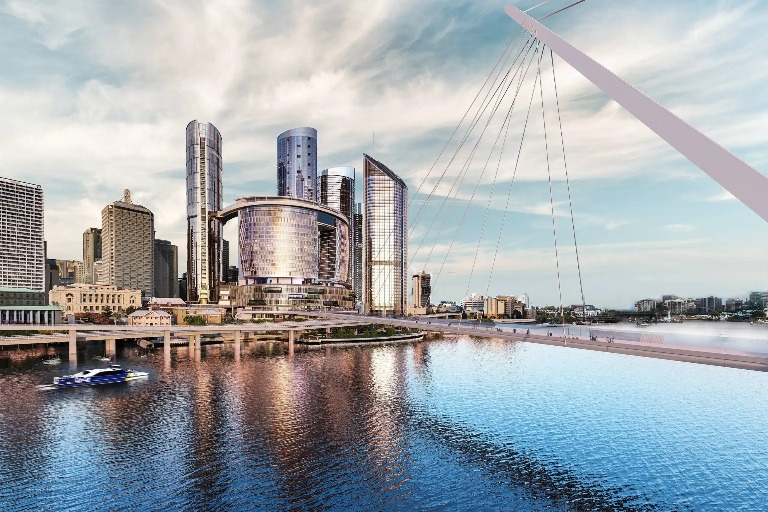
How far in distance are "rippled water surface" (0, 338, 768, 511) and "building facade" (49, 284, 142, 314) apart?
11153cm

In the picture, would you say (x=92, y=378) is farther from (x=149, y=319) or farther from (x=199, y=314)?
(x=199, y=314)

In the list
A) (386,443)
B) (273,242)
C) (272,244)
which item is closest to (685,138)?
(386,443)

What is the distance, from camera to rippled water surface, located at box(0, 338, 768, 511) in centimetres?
2638

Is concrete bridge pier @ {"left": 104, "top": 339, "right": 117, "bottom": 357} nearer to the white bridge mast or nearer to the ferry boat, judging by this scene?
the ferry boat

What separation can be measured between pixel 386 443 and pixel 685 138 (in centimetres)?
2681

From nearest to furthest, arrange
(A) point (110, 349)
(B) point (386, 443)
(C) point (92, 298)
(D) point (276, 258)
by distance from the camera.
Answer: (B) point (386, 443), (A) point (110, 349), (C) point (92, 298), (D) point (276, 258)

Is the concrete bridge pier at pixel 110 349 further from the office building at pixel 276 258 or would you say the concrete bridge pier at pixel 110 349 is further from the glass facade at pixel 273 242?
the glass facade at pixel 273 242

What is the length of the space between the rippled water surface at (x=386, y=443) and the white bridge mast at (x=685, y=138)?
57.8 feet

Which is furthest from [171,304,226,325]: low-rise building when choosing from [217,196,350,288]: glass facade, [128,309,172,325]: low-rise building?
[128,309,172,325]: low-rise building

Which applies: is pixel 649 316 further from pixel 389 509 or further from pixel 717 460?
pixel 389 509

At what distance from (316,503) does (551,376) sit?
4872cm

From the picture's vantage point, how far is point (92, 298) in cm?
16850

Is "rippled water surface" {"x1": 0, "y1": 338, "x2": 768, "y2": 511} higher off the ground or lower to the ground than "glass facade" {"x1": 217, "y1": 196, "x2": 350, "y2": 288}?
lower

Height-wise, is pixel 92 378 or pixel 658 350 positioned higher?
pixel 658 350
